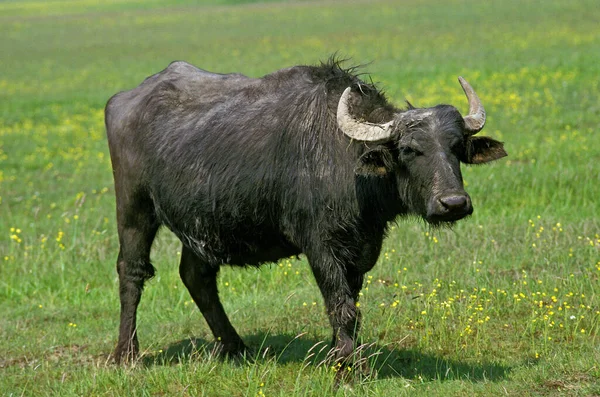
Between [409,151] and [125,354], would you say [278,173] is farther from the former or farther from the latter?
[125,354]

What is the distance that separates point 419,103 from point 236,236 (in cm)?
1391

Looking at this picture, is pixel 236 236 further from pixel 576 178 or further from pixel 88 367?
pixel 576 178

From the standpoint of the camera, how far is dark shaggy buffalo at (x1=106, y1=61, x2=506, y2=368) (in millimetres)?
6355

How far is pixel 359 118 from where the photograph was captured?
6750 millimetres

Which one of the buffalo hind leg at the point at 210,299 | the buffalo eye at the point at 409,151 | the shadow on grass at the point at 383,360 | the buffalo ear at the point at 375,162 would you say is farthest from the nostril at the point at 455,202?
the buffalo hind leg at the point at 210,299

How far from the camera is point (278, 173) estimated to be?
684 centimetres

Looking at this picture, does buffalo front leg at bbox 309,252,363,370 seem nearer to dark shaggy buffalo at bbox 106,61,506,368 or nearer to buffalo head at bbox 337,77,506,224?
dark shaggy buffalo at bbox 106,61,506,368

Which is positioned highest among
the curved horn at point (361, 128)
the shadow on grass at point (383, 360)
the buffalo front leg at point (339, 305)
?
the curved horn at point (361, 128)

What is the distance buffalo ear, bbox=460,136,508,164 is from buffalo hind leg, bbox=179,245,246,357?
257 cm

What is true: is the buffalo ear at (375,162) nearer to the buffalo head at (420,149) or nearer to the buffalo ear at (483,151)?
the buffalo head at (420,149)

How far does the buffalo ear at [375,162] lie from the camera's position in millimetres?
6336

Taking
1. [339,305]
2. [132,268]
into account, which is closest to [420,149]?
[339,305]

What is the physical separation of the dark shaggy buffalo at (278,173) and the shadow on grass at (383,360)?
0.28 metres

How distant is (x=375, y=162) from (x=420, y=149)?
1.12 ft
